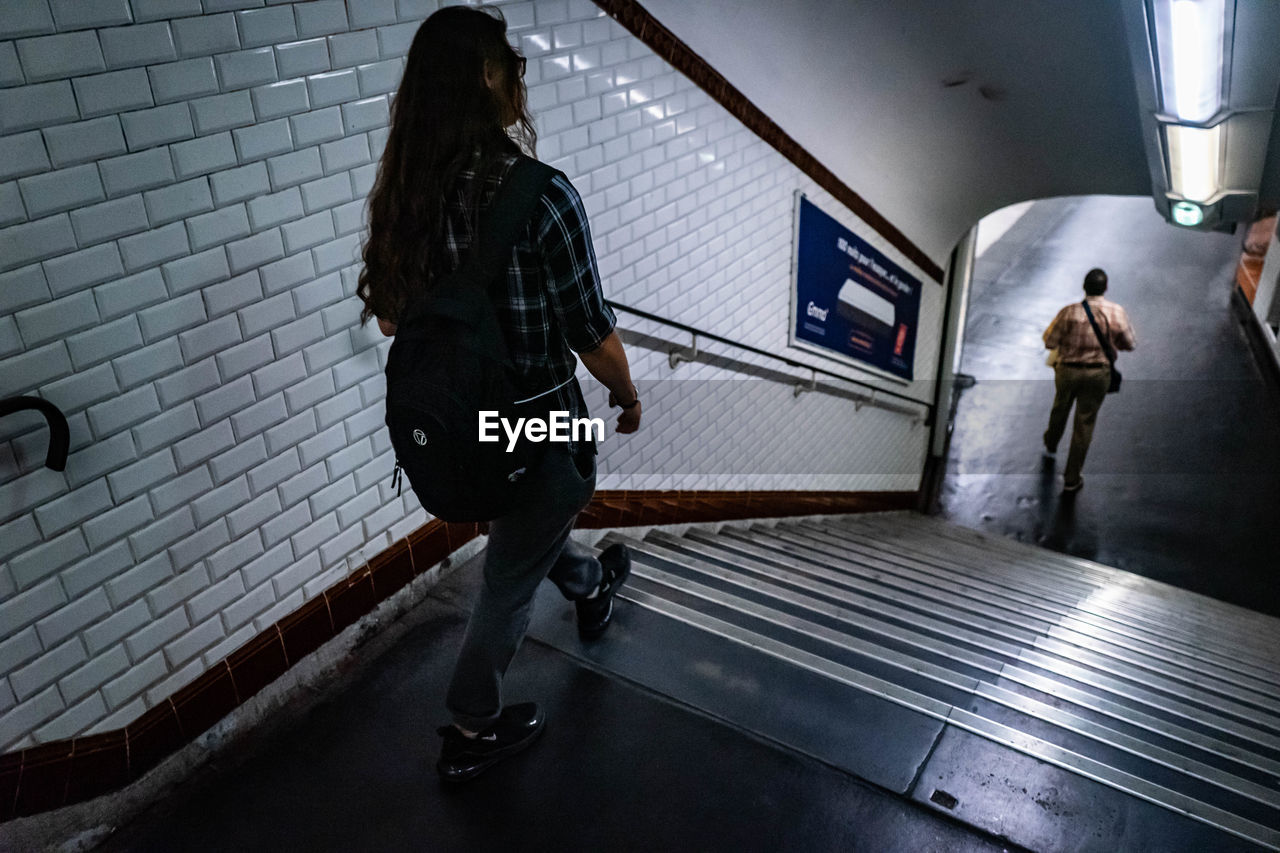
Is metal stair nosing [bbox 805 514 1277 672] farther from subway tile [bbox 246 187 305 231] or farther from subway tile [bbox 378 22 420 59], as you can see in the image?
subway tile [bbox 246 187 305 231]

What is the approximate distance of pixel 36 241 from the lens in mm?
1803

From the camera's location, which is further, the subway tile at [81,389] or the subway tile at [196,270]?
the subway tile at [196,270]

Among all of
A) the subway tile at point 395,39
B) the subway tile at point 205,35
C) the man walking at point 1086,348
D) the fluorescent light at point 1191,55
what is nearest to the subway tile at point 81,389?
the subway tile at point 205,35

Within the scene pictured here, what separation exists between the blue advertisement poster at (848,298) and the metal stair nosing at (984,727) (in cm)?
281

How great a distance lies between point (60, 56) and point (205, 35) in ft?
1.13

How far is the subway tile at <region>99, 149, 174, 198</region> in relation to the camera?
191cm

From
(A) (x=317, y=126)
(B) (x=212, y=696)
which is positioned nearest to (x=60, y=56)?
(A) (x=317, y=126)

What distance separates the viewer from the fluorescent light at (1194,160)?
4156 mm

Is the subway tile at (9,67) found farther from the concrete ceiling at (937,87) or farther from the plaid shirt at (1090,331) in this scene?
the plaid shirt at (1090,331)

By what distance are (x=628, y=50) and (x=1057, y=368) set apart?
5223 millimetres

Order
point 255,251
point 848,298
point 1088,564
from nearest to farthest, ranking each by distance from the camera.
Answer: point 255,251
point 848,298
point 1088,564

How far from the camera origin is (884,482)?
754 centimetres

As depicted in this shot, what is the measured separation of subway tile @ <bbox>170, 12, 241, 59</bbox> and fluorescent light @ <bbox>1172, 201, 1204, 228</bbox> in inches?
207

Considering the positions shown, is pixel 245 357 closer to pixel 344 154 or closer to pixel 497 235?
pixel 344 154
